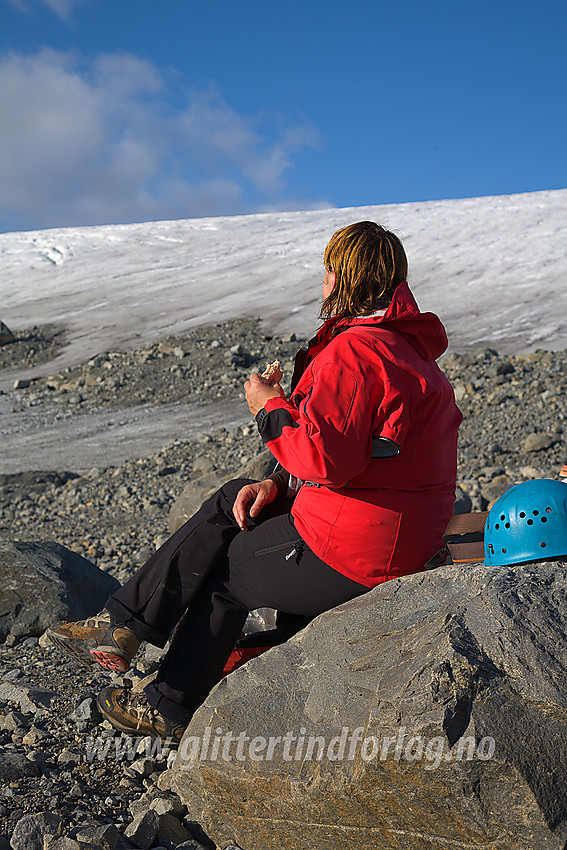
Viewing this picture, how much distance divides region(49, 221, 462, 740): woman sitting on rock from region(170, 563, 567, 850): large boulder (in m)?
0.18

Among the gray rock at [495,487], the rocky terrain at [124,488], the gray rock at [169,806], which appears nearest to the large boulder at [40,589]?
the rocky terrain at [124,488]

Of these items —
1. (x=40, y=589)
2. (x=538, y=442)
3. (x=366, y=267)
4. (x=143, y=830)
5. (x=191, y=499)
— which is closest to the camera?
(x=143, y=830)

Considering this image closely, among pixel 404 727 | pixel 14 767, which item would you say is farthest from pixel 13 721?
pixel 404 727

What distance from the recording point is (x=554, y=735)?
5.98 ft

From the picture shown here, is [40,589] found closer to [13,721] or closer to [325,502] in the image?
[13,721]

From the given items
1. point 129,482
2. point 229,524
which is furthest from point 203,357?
point 229,524

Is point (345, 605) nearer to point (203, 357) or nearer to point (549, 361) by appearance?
point (549, 361)

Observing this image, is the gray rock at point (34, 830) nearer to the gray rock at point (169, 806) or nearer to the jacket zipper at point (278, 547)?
the gray rock at point (169, 806)

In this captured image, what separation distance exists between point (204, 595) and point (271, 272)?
842 inches

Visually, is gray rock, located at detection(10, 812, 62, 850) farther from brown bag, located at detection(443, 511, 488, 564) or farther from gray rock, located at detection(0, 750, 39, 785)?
brown bag, located at detection(443, 511, 488, 564)

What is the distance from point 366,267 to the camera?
8.01 ft

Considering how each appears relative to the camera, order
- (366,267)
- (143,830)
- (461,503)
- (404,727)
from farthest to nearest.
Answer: (461,503) → (366,267) → (143,830) → (404,727)

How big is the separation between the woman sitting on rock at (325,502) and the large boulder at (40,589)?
135 cm

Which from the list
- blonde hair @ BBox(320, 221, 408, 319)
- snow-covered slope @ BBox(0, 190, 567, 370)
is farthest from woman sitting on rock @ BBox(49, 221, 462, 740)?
snow-covered slope @ BBox(0, 190, 567, 370)
